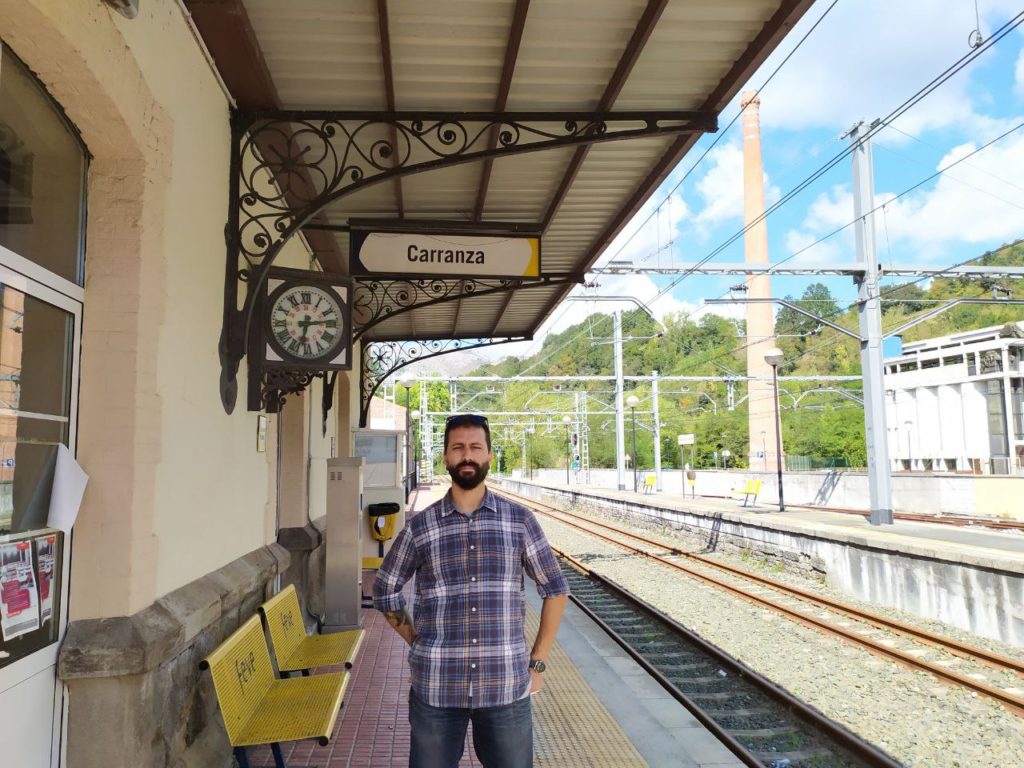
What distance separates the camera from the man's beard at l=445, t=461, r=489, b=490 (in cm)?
269

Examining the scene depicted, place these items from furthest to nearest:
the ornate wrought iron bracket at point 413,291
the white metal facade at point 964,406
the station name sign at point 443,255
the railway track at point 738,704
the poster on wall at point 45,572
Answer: the white metal facade at point 964,406, the ornate wrought iron bracket at point 413,291, the station name sign at point 443,255, the railway track at point 738,704, the poster on wall at point 45,572

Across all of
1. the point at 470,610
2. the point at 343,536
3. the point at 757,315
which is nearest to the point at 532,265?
the point at 343,536

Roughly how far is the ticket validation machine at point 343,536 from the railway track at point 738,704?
9.37ft

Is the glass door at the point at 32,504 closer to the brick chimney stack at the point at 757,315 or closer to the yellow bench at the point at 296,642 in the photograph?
the yellow bench at the point at 296,642

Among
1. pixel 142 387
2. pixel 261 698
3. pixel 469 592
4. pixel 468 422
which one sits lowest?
pixel 261 698

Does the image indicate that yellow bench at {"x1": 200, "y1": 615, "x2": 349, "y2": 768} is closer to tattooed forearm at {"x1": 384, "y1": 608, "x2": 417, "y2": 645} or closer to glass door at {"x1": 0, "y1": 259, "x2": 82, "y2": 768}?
glass door at {"x1": 0, "y1": 259, "x2": 82, "y2": 768}

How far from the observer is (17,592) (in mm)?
2426

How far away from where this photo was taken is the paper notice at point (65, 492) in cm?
264

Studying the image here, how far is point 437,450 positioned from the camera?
9250 cm

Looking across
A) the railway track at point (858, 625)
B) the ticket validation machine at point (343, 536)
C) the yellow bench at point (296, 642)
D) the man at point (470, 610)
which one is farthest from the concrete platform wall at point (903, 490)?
the man at point (470, 610)

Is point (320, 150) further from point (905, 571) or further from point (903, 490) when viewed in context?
point (903, 490)

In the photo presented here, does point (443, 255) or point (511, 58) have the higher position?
point (511, 58)

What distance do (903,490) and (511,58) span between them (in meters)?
26.5

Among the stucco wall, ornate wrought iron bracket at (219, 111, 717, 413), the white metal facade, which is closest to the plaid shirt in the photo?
the stucco wall
